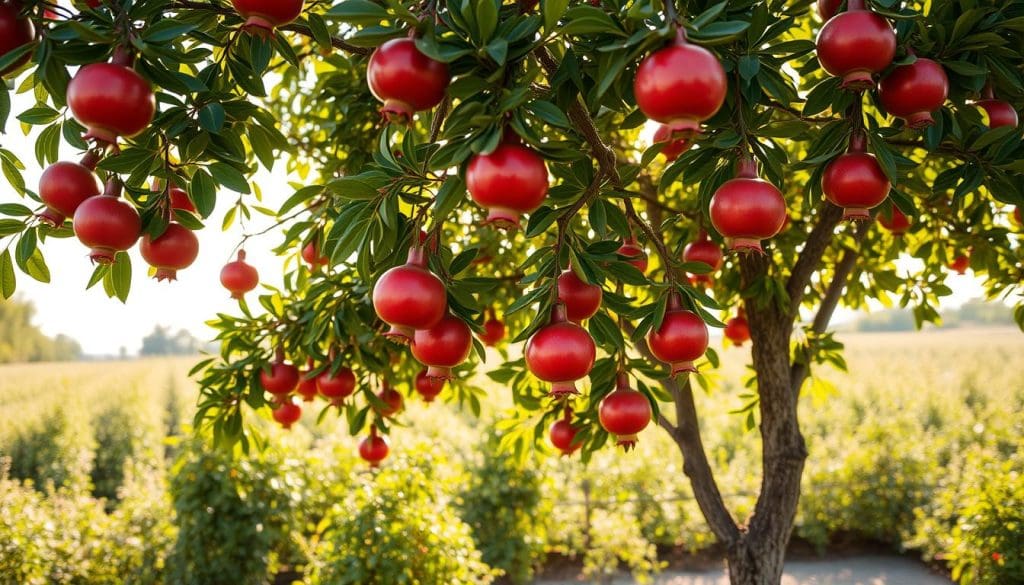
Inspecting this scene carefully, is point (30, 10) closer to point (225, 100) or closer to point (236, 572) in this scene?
point (225, 100)

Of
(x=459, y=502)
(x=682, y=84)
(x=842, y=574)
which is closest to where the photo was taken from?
(x=682, y=84)

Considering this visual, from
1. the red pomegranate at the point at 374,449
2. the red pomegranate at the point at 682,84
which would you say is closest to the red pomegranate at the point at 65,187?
the red pomegranate at the point at 682,84

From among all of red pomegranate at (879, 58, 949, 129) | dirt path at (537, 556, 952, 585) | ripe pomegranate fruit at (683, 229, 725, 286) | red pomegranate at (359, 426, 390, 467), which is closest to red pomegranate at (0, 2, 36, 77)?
red pomegranate at (879, 58, 949, 129)

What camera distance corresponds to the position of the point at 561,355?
41.9 inches

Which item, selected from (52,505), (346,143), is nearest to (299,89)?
(346,143)

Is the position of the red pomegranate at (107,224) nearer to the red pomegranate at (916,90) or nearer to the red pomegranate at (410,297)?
the red pomegranate at (410,297)

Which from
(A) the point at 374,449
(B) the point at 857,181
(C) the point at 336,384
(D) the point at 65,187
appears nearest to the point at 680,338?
(B) the point at 857,181

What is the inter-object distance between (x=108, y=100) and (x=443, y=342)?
593mm

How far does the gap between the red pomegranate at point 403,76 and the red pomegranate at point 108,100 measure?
345 mm

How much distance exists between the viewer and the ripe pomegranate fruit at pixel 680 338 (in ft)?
3.92

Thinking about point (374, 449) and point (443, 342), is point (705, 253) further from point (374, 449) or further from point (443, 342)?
point (374, 449)

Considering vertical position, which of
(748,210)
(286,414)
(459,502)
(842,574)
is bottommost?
(842,574)

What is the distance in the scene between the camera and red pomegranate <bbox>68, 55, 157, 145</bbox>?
0.90 m

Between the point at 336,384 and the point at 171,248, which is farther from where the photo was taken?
the point at 336,384
